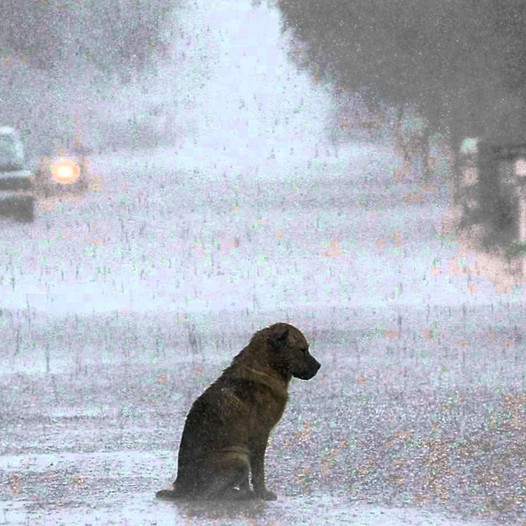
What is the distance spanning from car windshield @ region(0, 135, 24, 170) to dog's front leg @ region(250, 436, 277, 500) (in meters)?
11.3

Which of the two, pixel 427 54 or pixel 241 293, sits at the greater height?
pixel 427 54

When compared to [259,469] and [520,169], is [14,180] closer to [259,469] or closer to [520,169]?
[520,169]

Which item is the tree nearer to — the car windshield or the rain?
the rain

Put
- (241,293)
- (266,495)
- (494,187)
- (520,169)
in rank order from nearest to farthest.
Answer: (266,495), (241,293), (494,187), (520,169)

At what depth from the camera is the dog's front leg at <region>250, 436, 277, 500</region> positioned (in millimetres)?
6984

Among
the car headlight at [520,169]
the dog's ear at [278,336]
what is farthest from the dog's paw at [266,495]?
the car headlight at [520,169]

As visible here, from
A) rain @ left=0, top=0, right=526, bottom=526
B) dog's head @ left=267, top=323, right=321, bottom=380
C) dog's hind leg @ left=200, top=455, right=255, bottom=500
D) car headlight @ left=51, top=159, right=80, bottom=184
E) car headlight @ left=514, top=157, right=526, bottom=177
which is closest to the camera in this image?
dog's hind leg @ left=200, top=455, right=255, bottom=500

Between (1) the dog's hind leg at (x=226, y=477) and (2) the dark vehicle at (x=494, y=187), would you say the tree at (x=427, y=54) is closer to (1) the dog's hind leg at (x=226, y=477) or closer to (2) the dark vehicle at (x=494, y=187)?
(2) the dark vehicle at (x=494, y=187)

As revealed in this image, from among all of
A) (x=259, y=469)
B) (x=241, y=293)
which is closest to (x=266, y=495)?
(x=259, y=469)

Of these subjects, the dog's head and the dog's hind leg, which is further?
the dog's head

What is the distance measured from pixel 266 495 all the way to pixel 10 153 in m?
11.5

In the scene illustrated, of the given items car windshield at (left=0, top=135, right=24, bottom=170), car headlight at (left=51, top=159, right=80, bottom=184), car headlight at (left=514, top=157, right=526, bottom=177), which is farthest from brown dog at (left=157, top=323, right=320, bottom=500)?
car windshield at (left=0, top=135, right=24, bottom=170)

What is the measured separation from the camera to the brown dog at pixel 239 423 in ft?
22.6

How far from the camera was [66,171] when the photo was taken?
18172mm
